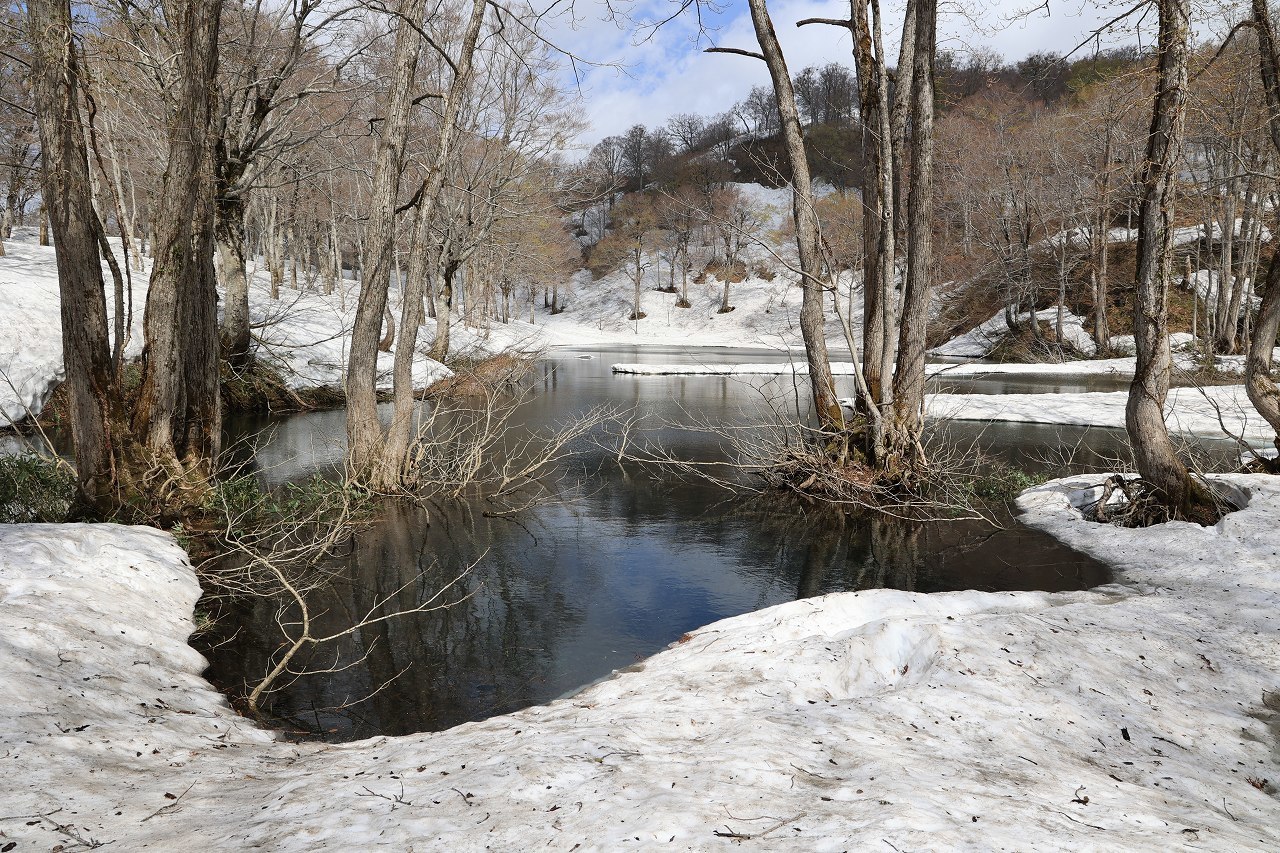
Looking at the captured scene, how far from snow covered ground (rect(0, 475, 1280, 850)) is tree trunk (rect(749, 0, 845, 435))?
4877mm

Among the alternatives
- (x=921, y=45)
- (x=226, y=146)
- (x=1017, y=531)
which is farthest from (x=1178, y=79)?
(x=226, y=146)

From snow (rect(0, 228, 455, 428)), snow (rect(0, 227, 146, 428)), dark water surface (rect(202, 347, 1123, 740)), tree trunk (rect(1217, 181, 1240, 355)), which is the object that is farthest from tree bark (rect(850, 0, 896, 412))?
tree trunk (rect(1217, 181, 1240, 355))

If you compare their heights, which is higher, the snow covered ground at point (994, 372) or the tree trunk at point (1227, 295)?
the tree trunk at point (1227, 295)

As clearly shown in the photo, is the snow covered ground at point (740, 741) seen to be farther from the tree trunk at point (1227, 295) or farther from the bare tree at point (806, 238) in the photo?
the tree trunk at point (1227, 295)

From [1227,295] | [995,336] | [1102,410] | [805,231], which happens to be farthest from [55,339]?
[995,336]

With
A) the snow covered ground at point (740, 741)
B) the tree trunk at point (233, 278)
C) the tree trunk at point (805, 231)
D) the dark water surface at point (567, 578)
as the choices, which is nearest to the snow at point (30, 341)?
the tree trunk at point (233, 278)

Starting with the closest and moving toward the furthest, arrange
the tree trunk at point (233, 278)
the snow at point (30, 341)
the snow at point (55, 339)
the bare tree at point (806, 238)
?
the bare tree at point (806, 238) → the snow at point (30, 341) → the snow at point (55, 339) → the tree trunk at point (233, 278)

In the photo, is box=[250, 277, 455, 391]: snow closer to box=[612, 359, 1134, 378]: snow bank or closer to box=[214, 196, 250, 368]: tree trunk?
box=[214, 196, 250, 368]: tree trunk

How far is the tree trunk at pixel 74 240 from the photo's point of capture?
19.9 ft

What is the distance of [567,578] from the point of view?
7320 millimetres

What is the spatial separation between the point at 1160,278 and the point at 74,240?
9997 millimetres

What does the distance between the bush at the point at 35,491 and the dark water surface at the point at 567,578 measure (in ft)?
7.76

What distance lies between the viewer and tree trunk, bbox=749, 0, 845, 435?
1032 cm

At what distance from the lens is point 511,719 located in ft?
13.9
